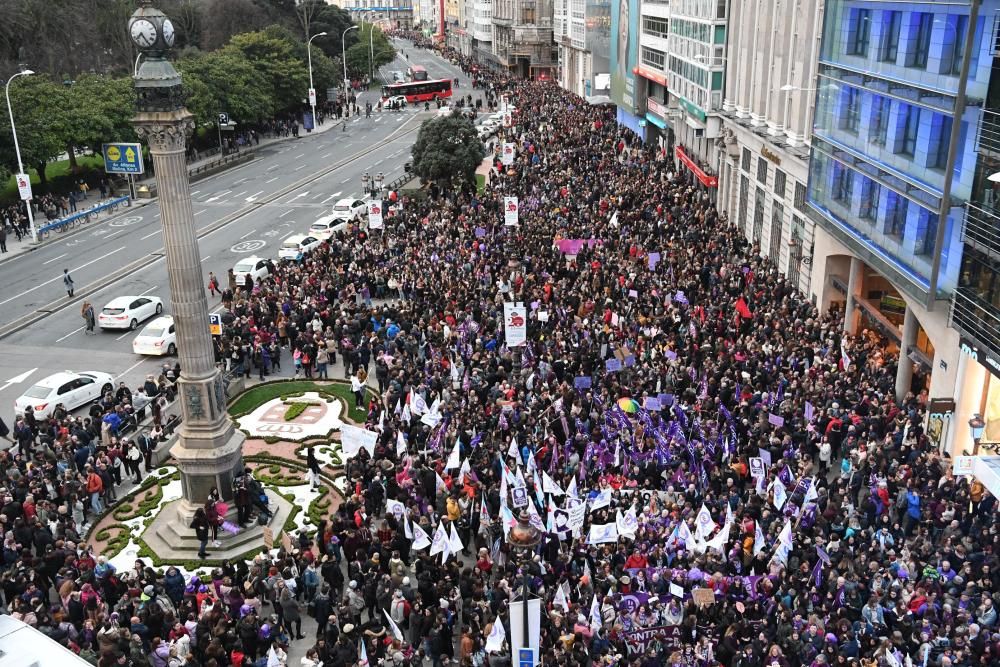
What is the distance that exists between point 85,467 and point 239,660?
10098mm

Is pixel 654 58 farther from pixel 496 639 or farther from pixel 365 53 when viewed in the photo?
pixel 365 53

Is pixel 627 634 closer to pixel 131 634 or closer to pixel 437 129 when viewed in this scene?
pixel 131 634

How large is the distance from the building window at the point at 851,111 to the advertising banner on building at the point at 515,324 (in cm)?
1273

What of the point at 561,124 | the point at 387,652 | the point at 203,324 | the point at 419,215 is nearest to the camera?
the point at 387,652

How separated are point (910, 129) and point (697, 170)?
95.6 feet

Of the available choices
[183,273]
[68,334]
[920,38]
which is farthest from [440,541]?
[68,334]

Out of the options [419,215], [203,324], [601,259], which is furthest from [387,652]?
[419,215]

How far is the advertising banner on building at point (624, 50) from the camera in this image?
8112 centimetres

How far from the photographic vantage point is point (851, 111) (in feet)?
105

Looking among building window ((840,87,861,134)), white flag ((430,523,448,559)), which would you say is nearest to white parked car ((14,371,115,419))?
white flag ((430,523,448,559))

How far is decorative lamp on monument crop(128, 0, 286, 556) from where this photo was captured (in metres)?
22.4

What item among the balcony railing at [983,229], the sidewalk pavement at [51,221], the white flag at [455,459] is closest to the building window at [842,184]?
the balcony railing at [983,229]

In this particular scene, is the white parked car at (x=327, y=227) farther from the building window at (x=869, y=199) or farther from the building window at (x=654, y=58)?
the building window at (x=869, y=199)

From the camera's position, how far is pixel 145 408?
30188 mm
